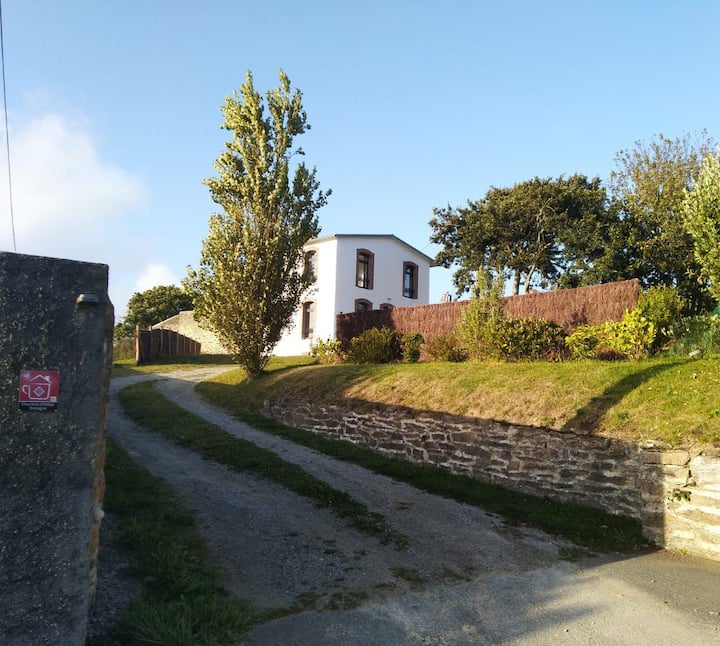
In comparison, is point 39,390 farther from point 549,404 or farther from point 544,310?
point 544,310

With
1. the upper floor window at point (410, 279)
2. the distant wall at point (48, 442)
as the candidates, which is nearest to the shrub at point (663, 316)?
the distant wall at point (48, 442)

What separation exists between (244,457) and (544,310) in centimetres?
1042

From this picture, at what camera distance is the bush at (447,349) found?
1638 cm

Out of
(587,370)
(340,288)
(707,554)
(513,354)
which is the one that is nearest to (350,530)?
(707,554)

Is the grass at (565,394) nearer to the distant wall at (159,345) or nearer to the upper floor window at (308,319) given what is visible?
the upper floor window at (308,319)

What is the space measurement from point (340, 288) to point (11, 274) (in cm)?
2839

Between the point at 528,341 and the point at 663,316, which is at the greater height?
the point at 663,316

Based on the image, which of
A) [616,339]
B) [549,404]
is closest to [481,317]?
[616,339]

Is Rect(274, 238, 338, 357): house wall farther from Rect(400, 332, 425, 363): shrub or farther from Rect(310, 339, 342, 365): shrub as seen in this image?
Rect(400, 332, 425, 363): shrub

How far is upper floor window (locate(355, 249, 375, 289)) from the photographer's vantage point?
33000mm

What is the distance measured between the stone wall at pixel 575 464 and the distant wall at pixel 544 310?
22.2 feet

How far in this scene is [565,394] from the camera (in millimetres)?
9664

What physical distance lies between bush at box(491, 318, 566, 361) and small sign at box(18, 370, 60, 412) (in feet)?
39.8

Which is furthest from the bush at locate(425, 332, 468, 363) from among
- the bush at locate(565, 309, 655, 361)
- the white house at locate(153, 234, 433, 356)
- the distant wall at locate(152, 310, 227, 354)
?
the distant wall at locate(152, 310, 227, 354)
